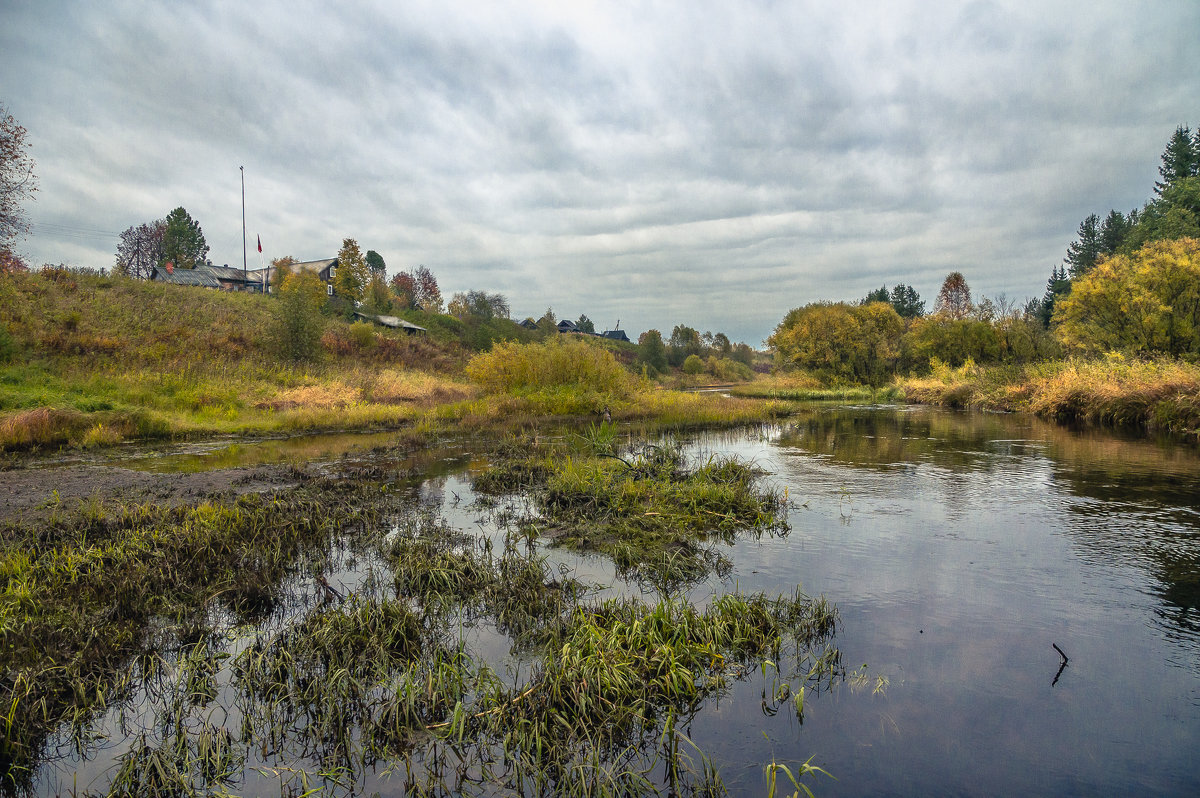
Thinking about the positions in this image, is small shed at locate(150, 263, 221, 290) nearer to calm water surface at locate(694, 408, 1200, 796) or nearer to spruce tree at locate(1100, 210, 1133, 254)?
calm water surface at locate(694, 408, 1200, 796)

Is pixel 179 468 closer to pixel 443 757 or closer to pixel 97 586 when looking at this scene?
pixel 97 586

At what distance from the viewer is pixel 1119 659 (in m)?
5.32

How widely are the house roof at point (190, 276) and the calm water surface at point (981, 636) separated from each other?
78.1m

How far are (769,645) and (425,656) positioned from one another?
321 centimetres

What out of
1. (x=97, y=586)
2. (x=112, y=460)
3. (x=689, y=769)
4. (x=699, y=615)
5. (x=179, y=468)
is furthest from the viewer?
(x=112, y=460)

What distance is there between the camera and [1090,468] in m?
14.2

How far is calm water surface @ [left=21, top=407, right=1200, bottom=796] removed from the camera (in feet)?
13.3

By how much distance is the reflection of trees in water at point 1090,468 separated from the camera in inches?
306

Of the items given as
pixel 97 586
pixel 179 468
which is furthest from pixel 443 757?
pixel 179 468

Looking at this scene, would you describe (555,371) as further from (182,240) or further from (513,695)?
(182,240)

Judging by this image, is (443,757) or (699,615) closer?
(443,757)

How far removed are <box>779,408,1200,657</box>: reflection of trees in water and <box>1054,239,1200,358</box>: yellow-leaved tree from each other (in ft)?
27.0

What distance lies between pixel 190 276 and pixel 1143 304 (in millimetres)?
91351

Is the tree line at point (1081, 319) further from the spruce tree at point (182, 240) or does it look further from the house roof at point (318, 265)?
the spruce tree at point (182, 240)
